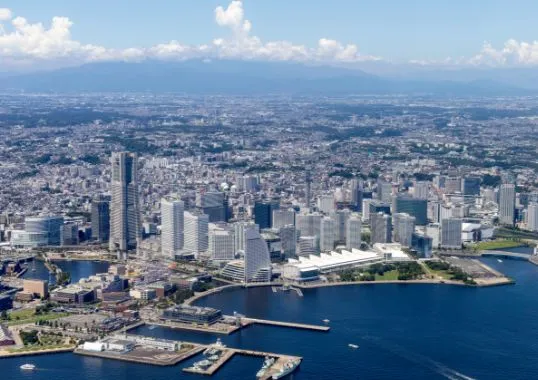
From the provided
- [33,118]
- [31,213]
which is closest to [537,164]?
[31,213]

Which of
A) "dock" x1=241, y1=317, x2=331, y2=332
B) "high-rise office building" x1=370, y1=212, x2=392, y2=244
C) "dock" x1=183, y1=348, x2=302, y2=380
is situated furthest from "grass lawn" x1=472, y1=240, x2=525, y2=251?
"dock" x1=183, y1=348, x2=302, y2=380

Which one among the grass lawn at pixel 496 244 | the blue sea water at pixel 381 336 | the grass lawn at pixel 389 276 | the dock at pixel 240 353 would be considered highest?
the dock at pixel 240 353

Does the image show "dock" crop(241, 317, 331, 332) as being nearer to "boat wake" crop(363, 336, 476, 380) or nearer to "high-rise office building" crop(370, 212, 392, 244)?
"boat wake" crop(363, 336, 476, 380)

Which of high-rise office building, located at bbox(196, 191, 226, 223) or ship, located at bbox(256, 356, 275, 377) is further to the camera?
high-rise office building, located at bbox(196, 191, 226, 223)

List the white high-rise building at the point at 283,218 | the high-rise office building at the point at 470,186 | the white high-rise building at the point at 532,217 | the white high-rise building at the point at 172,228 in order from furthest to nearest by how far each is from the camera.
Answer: the high-rise office building at the point at 470,186
the white high-rise building at the point at 532,217
the white high-rise building at the point at 283,218
the white high-rise building at the point at 172,228

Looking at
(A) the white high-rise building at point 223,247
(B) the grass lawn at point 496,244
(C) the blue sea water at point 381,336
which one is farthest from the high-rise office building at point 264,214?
(C) the blue sea water at point 381,336

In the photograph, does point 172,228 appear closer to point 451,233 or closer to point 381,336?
point 451,233

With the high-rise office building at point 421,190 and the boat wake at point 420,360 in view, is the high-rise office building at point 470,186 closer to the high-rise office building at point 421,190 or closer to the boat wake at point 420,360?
the high-rise office building at point 421,190
